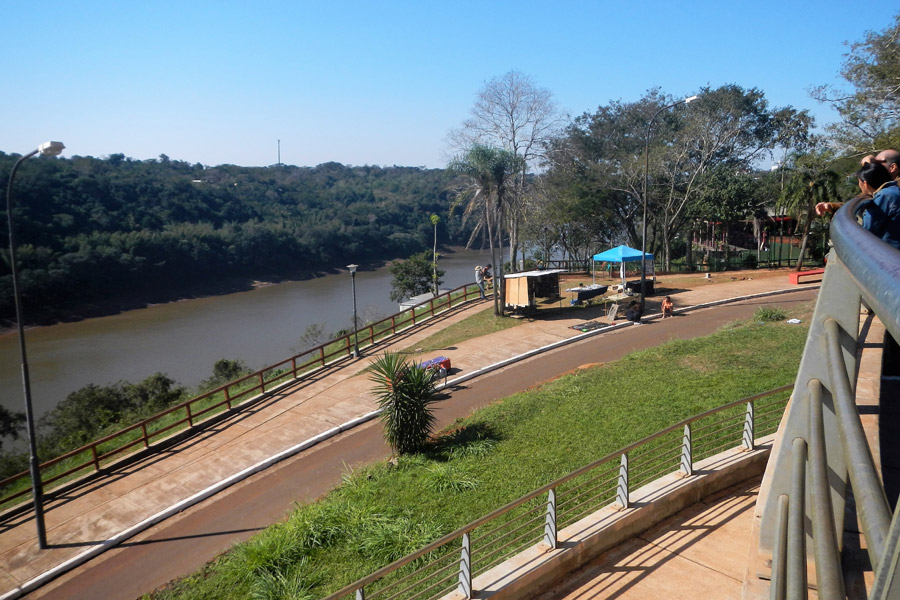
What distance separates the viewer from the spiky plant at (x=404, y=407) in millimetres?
11867

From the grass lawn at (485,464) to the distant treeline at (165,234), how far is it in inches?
1294

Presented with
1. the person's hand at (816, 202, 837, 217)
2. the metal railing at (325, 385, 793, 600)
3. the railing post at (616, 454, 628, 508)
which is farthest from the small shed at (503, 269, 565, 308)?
the person's hand at (816, 202, 837, 217)

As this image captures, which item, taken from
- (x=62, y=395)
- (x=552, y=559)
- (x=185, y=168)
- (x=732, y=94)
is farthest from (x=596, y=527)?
(x=185, y=168)

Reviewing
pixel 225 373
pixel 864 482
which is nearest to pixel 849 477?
pixel 864 482

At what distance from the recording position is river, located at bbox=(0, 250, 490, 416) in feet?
112

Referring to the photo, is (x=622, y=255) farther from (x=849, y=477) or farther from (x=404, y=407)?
(x=849, y=477)

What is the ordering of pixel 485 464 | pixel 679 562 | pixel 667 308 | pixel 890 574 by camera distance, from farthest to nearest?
pixel 667 308
pixel 485 464
pixel 679 562
pixel 890 574

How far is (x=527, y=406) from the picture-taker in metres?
13.1

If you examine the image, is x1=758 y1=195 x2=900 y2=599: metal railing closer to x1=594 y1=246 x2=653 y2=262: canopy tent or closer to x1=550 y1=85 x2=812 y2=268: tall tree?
x1=594 y1=246 x2=653 y2=262: canopy tent

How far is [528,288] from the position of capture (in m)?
23.4

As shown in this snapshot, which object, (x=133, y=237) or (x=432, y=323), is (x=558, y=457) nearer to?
(x=432, y=323)

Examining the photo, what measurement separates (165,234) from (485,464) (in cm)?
6663

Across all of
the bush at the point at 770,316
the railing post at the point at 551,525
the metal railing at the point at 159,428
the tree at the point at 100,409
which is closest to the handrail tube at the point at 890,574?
the railing post at the point at 551,525

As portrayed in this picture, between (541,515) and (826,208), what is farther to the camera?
(541,515)
